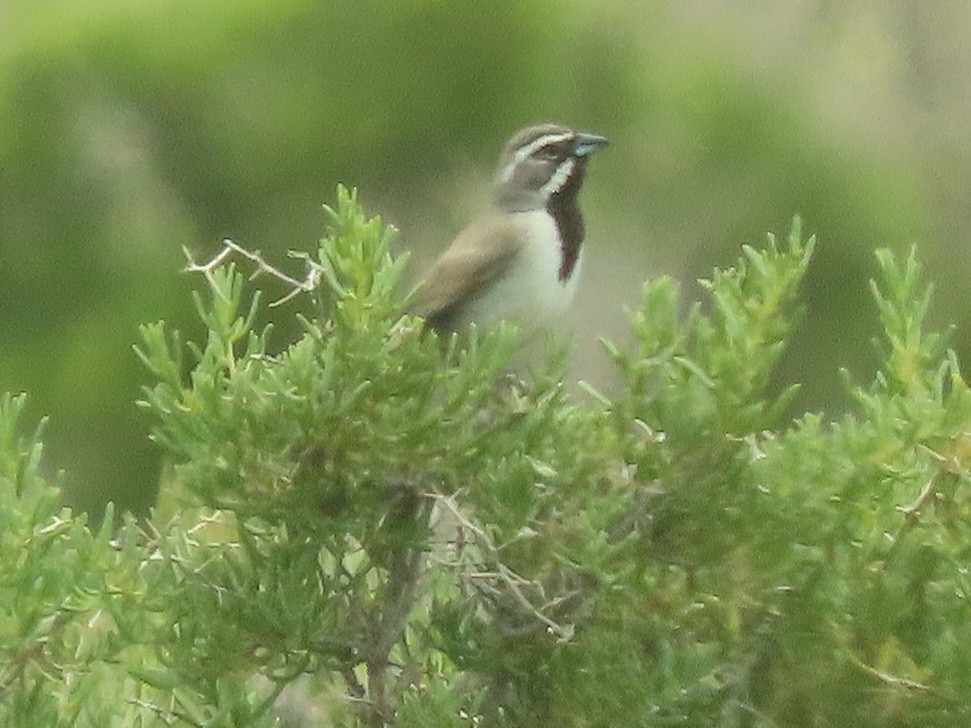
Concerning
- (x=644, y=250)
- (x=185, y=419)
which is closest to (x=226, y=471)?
(x=185, y=419)

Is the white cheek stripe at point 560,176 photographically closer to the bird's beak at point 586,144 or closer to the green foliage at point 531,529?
the bird's beak at point 586,144

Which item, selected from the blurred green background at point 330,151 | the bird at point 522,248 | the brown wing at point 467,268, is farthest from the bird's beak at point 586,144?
the blurred green background at point 330,151

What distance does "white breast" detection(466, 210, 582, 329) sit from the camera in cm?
130

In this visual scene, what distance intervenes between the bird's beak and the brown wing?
0.38ft

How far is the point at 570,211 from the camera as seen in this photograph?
151 cm

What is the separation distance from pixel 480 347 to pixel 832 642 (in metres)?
0.22

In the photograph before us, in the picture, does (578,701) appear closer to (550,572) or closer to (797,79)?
(550,572)

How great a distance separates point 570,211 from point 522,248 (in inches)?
5.5

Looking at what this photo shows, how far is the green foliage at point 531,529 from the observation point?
25.1 inches

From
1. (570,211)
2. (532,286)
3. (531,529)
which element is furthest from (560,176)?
(531,529)

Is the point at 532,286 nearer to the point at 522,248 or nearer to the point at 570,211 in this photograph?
the point at 522,248

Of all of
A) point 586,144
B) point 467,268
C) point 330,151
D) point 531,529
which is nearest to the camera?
point 531,529

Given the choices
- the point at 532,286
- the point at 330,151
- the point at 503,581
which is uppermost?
the point at 330,151

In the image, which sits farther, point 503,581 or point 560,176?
point 560,176
